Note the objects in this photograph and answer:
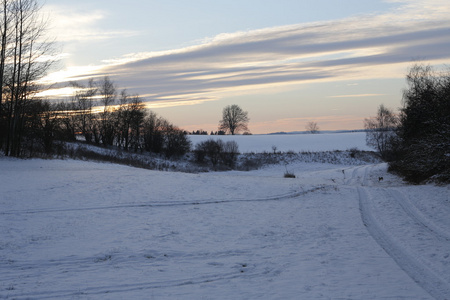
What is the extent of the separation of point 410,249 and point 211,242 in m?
5.72

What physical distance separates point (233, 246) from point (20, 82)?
26495 millimetres

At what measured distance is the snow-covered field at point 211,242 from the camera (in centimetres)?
789

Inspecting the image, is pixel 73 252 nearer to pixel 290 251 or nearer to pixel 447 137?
pixel 290 251

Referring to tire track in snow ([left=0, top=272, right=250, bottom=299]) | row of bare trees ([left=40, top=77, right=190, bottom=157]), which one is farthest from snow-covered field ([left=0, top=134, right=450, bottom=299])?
row of bare trees ([left=40, top=77, right=190, bottom=157])

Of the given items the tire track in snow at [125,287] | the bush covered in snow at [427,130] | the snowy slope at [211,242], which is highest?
the bush covered in snow at [427,130]

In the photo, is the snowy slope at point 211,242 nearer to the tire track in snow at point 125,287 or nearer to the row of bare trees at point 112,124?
the tire track in snow at point 125,287

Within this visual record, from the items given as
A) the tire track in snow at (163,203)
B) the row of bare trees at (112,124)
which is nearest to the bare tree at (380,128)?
the row of bare trees at (112,124)

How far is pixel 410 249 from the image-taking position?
34.7ft

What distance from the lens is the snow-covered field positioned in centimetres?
789

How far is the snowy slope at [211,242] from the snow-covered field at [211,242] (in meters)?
0.04

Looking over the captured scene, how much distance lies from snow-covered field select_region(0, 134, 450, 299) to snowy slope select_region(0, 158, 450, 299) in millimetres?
39

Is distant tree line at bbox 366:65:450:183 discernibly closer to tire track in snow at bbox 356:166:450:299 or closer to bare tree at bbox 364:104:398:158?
tire track in snow at bbox 356:166:450:299

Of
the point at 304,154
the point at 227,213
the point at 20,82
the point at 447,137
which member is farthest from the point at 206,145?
the point at 227,213

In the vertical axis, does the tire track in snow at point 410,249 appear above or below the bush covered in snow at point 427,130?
below
